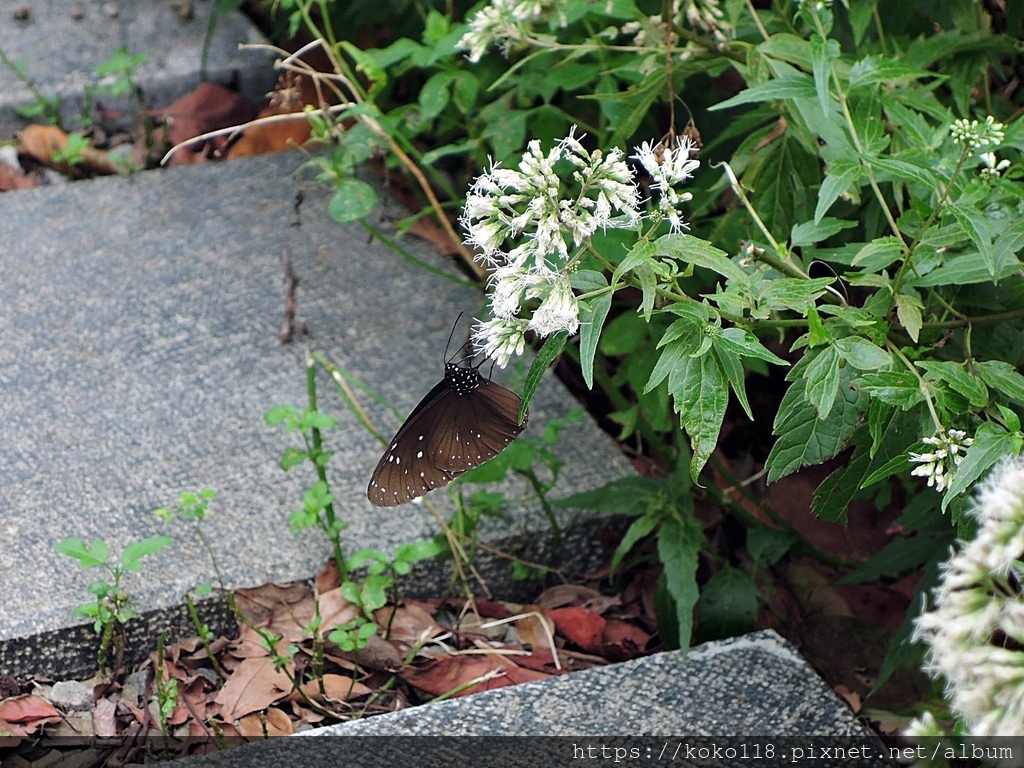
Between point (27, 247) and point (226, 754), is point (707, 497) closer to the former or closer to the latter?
point (226, 754)

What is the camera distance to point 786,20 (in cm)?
233

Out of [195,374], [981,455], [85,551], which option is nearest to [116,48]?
[195,374]

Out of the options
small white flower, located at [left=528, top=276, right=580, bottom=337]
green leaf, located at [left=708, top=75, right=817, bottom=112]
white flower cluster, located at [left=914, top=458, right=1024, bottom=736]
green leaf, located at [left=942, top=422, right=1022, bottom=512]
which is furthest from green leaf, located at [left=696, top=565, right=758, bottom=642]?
white flower cluster, located at [left=914, top=458, right=1024, bottom=736]

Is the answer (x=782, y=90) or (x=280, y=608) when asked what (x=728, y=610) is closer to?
(x=280, y=608)

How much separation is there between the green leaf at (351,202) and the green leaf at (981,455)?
1.74 metres

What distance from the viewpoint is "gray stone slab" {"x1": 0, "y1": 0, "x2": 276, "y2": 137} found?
415cm

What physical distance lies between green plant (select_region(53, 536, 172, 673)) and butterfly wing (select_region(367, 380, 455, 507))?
1.56 ft

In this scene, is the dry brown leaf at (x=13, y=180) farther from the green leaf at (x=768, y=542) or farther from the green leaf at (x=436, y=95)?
the green leaf at (x=768, y=542)

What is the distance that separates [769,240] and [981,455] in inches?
21.8

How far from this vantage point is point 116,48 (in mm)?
4387

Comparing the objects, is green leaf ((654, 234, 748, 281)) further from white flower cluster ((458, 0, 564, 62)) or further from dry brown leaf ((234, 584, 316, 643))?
dry brown leaf ((234, 584, 316, 643))

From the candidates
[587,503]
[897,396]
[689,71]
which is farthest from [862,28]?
[587,503]

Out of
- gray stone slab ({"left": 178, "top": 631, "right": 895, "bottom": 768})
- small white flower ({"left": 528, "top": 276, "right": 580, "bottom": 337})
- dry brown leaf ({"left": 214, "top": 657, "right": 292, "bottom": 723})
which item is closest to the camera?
small white flower ({"left": 528, "top": 276, "right": 580, "bottom": 337})

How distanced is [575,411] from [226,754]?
131 cm
